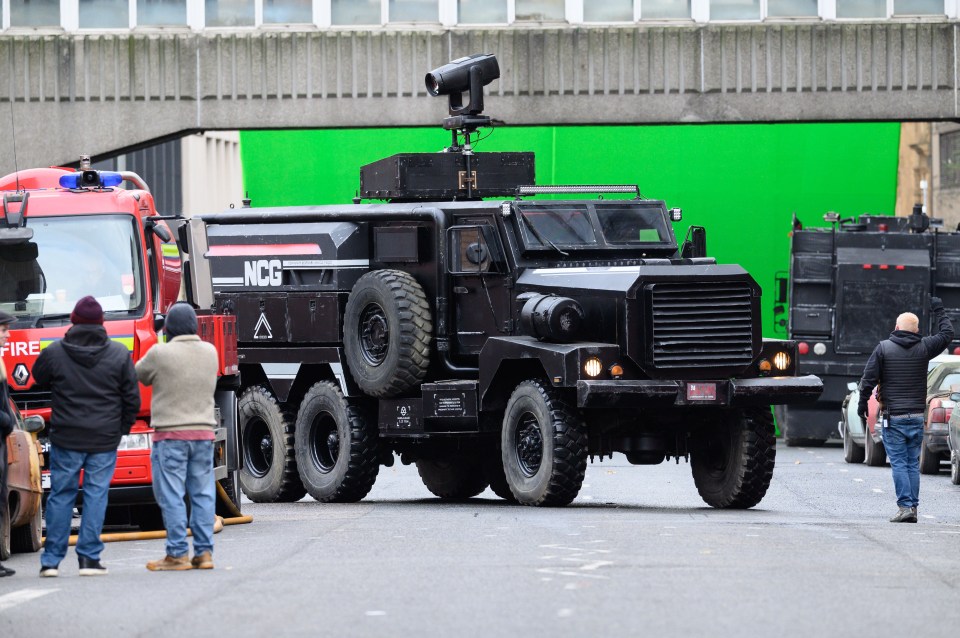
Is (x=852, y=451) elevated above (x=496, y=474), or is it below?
below

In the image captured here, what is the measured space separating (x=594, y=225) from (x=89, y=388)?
8253mm

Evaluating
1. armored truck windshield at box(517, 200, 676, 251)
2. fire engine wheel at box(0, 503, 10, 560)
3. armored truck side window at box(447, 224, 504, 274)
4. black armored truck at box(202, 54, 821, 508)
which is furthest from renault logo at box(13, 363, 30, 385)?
armored truck windshield at box(517, 200, 676, 251)

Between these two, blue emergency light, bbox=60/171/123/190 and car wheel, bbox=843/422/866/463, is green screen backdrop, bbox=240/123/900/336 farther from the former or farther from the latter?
blue emergency light, bbox=60/171/123/190

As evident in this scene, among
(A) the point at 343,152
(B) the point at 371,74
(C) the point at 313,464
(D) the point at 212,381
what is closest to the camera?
(D) the point at 212,381

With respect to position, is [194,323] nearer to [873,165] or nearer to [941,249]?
[941,249]

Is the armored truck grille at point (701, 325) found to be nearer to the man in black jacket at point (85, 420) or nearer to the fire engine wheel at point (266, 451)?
the fire engine wheel at point (266, 451)

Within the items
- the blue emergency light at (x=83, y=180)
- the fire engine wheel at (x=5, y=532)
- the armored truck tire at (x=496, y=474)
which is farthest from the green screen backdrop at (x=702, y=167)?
the fire engine wheel at (x=5, y=532)

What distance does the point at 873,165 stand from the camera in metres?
38.7

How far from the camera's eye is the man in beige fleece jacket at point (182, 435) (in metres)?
14.2

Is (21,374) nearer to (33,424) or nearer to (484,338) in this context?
(33,424)

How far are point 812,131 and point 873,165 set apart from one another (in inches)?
50.1

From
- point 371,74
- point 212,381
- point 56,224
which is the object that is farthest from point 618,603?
point 371,74

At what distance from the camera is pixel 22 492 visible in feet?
51.0

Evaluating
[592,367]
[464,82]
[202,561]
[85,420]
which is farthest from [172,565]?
[464,82]
